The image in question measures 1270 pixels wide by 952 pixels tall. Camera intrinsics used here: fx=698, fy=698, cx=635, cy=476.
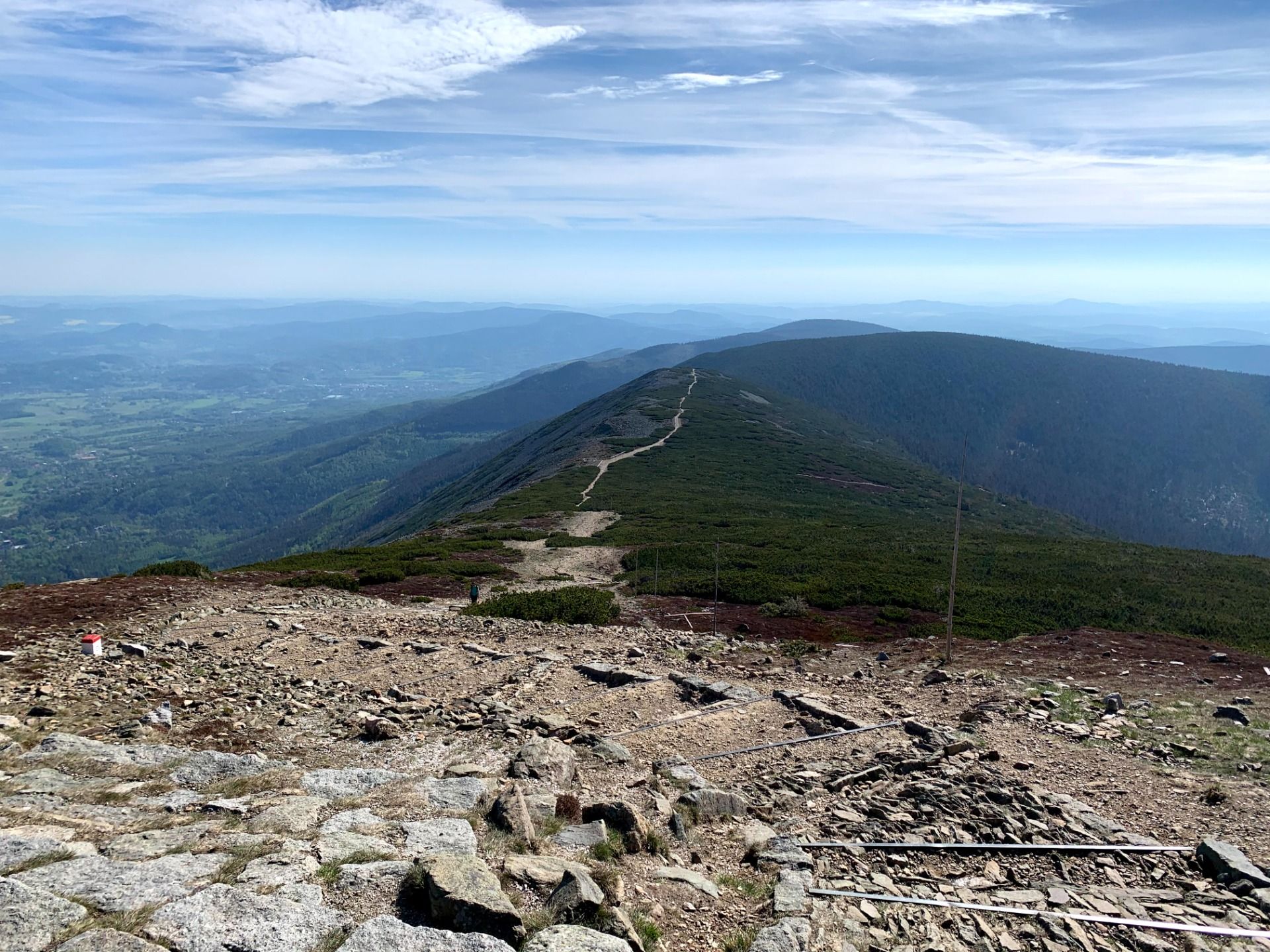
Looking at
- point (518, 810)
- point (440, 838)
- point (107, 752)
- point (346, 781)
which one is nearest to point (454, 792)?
point (518, 810)

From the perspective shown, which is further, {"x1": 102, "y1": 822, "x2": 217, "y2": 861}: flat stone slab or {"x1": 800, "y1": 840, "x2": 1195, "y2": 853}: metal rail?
{"x1": 800, "y1": 840, "x2": 1195, "y2": 853}: metal rail

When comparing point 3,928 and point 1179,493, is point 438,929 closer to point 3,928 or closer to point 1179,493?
point 3,928

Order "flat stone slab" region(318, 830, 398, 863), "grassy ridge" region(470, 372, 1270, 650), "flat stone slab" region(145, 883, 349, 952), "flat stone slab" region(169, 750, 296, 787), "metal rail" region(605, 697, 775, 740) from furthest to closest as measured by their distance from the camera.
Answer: "grassy ridge" region(470, 372, 1270, 650) → "metal rail" region(605, 697, 775, 740) → "flat stone slab" region(169, 750, 296, 787) → "flat stone slab" region(318, 830, 398, 863) → "flat stone slab" region(145, 883, 349, 952)

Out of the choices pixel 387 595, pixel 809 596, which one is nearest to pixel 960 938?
pixel 809 596

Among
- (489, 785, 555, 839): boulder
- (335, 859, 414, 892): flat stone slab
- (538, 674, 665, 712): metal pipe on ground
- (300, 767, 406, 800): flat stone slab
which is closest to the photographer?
(335, 859, 414, 892): flat stone slab

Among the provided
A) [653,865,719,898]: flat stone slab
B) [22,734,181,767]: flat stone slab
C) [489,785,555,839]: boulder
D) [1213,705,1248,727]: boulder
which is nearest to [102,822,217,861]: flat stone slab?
[22,734,181,767]: flat stone slab

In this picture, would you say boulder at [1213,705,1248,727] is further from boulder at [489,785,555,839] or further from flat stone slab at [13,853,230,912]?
flat stone slab at [13,853,230,912]

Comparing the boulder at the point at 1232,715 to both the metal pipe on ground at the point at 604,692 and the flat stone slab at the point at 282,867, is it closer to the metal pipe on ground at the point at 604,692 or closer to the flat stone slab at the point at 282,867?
the metal pipe on ground at the point at 604,692
